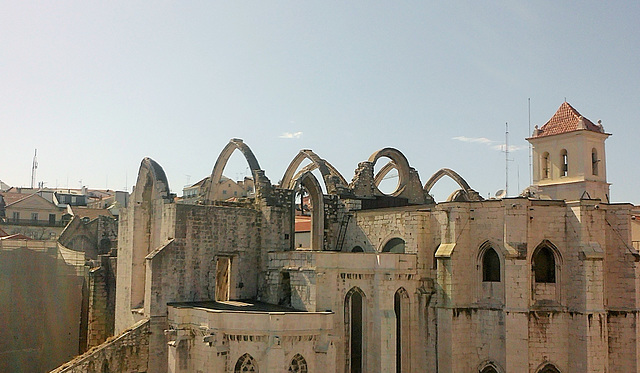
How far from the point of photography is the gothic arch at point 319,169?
2978 centimetres

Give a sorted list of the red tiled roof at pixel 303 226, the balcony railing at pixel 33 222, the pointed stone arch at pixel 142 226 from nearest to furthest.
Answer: the pointed stone arch at pixel 142 226
the red tiled roof at pixel 303 226
the balcony railing at pixel 33 222

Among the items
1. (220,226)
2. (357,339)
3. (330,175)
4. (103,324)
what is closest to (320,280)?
(357,339)

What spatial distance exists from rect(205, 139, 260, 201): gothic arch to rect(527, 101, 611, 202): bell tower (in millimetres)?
20225

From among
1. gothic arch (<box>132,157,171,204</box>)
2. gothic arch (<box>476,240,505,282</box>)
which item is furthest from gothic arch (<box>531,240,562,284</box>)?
gothic arch (<box>132,157,171,204</box>)

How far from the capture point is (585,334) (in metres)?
22.0

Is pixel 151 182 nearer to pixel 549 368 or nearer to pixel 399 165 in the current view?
pixel 399 165

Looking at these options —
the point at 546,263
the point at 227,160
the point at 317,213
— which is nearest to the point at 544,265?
the point at 546,263

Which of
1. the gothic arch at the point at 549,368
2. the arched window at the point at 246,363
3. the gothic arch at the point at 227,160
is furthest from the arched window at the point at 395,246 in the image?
the arched window at the point at 246,363

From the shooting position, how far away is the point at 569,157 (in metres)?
37.6

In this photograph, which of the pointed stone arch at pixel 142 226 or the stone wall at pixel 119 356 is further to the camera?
the pointed stone arch at pixel 142 226

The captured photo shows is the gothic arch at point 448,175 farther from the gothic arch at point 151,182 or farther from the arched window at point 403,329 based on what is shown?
the gothic arch at point 151,182

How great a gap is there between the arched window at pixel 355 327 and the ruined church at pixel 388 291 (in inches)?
2.2

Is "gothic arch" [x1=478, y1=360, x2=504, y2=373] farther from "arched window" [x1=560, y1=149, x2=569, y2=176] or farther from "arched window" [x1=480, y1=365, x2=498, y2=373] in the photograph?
"arched window" [x1=560, y1=149, x2=569, y2=176]

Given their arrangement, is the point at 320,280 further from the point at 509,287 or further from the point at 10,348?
the point at 10,348
